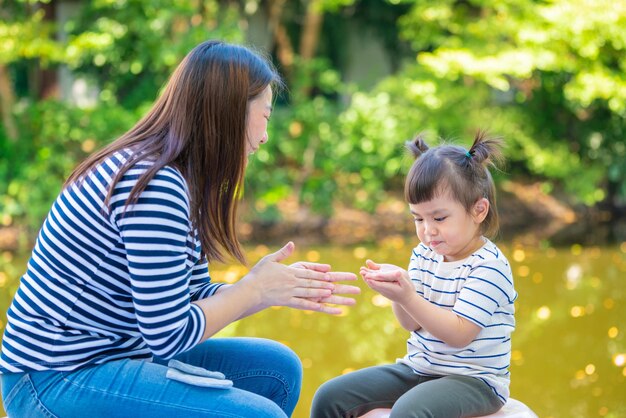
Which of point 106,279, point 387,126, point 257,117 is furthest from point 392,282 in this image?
point 387,126

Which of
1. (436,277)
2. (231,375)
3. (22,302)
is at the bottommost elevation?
(231,375)

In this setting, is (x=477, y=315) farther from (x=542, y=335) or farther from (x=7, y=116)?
(x=7, y=116)

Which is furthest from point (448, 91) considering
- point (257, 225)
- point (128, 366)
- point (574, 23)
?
point (128, 366)

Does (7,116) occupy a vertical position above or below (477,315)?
above

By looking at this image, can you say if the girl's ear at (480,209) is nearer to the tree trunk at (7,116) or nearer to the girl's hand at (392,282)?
the girl's hand at (392,282)

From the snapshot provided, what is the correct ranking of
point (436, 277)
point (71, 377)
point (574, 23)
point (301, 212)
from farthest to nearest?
1. point (301, 212)
2. point (574, 23)
3. point (436, 277)
4. point (71, 377)

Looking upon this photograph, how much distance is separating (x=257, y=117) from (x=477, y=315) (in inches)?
34.2

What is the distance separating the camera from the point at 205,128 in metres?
2.37

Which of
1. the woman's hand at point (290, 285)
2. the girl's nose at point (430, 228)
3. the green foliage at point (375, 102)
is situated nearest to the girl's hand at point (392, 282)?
the woman's hand at point (290, 285)

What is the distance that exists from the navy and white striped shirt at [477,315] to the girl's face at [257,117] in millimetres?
716

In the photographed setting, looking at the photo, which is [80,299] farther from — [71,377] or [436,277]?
[436,277]

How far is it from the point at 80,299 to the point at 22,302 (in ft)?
0.56

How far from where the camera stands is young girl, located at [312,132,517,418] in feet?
8.13

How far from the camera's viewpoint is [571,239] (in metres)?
8.88
